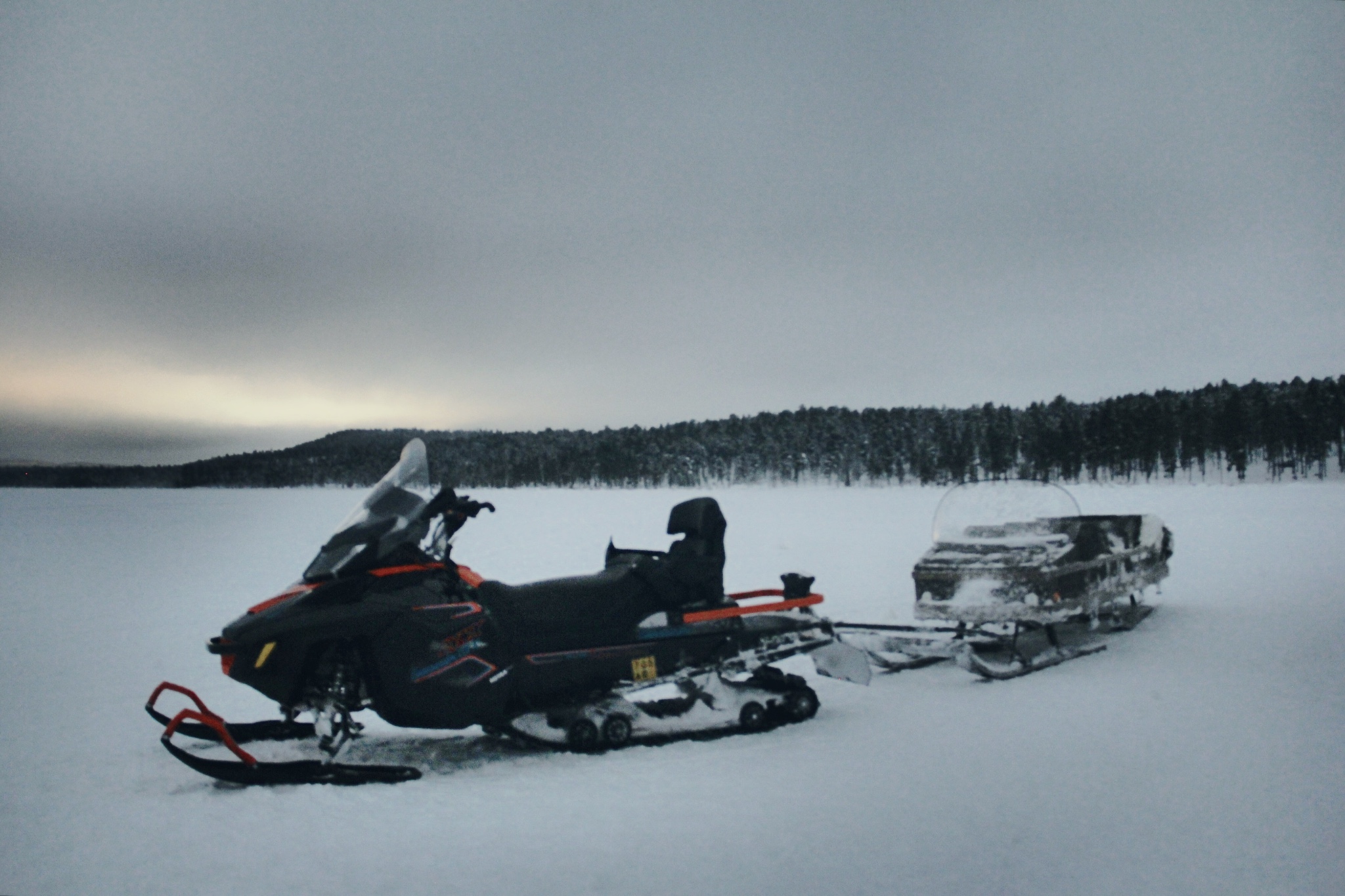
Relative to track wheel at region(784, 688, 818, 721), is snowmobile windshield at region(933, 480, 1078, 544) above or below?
above

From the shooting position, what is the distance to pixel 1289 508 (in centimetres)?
2044

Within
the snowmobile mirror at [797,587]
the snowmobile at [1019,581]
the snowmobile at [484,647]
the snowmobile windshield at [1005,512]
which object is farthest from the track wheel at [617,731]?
the snowmobile windshield at [1005,512]

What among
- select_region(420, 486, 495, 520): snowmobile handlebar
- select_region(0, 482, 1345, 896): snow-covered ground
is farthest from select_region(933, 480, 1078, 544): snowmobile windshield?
select_region(420, 486, 495, 520): snowmobile handlebar

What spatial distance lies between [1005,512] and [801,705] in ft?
10.6

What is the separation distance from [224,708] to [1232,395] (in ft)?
214

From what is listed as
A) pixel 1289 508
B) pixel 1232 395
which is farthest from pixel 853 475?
pixel 1289 508

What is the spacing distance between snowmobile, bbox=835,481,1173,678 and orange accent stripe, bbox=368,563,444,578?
8.74 ft

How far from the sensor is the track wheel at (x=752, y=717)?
4637 millimetres

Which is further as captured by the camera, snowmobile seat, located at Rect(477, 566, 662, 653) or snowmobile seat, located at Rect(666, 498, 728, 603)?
snowmobile seat, located at Rect(666, 498, 728, 603)

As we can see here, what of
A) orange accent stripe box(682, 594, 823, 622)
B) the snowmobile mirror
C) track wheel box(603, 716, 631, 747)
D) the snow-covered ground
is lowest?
the snow-covered ground

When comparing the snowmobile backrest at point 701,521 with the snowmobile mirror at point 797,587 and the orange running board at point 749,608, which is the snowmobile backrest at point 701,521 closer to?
the orange running board at point 749,608

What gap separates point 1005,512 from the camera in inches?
278

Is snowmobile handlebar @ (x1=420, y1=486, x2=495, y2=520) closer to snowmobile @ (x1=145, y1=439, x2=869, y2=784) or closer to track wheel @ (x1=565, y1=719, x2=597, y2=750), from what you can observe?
snowmobile @ (x1=145, y1=439, x2=869, y2=784)

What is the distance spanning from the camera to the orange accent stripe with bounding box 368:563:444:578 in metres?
4.00
